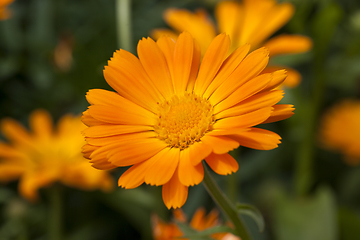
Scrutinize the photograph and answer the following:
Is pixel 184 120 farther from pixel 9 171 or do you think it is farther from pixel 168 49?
pixel 9 171

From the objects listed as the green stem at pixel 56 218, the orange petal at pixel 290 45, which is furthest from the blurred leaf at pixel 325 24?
the green stem at pixel 56 218

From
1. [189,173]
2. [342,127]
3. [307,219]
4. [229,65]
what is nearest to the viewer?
[189,173]

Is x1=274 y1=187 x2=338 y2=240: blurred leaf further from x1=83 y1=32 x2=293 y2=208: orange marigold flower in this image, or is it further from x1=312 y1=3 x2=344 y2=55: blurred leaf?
x1=83 y1=32 x2=293 y2=208: orange marigold flower

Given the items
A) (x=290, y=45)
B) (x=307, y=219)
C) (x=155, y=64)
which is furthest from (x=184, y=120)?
(x=307, y=219)

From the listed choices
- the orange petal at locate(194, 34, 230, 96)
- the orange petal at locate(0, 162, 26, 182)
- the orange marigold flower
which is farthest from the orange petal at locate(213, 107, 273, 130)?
the orange petal at locate(0, 162, 26, 182)

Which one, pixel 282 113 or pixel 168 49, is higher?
pixel 168 49

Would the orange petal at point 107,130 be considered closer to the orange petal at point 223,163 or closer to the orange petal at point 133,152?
the orange petal at point 133,152

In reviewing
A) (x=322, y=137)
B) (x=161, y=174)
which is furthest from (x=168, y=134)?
(x=322, y=137)
